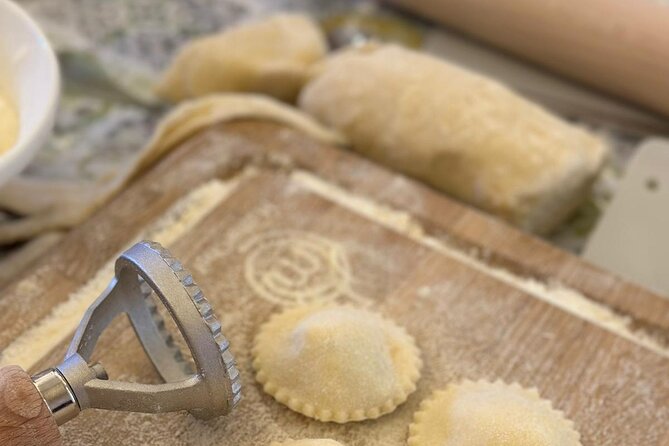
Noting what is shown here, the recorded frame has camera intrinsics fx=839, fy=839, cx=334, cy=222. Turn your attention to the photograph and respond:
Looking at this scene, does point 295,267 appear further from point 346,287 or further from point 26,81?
point 26,81

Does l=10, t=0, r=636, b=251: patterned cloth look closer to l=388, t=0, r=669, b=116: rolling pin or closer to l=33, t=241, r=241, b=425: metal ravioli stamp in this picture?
l=388, t=0, r=669, b=116: rolling pin

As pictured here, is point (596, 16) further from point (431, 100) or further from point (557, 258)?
point (557, 258)

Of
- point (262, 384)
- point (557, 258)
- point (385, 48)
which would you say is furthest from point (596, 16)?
point (262, 384)

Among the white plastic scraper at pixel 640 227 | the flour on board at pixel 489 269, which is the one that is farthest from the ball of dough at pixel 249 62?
the white plastic scraper at pixel 640 227

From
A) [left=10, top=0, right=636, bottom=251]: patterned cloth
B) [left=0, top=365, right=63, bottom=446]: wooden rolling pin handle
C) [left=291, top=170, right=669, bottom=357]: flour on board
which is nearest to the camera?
[left=0, top=365, right=63, bottom=446]: wooden rolling pin handle

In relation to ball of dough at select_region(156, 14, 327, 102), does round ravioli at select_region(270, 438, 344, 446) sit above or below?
below

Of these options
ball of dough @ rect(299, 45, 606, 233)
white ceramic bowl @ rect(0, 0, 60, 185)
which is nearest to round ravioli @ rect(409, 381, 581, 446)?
ball of dough @ rect(299, 45, 606, 233)

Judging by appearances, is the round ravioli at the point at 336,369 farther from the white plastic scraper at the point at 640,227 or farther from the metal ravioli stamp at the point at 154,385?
the white plastic scraper at the point at 640,227
